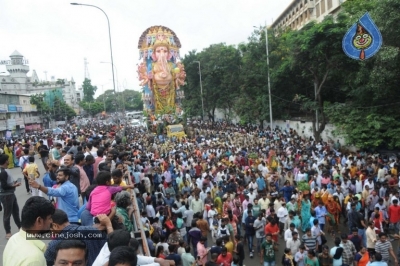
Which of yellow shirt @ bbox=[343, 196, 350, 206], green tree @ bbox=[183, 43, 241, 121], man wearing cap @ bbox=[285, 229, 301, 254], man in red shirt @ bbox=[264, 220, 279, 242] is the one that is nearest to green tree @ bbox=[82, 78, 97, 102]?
green tree @ bbox=[183, 43, 241, 121]

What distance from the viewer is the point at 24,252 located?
2.34m

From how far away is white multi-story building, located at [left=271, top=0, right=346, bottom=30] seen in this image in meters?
33.4

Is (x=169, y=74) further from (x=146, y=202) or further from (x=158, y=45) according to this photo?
(x=146, y=202)

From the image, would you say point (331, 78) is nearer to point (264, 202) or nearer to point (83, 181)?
point (264, 202)

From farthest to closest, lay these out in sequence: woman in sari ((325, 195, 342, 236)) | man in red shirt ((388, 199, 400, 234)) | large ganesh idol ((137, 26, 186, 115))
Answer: large ganesh idol ((137, 26, 186, 115)) < woman in sari ((325, 195, 342, 236)) < man in red shirt ((388, 199, 400, 234))

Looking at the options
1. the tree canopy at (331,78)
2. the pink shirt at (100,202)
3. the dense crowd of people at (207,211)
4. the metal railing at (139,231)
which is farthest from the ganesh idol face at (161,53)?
the pink shirt at (100,202)

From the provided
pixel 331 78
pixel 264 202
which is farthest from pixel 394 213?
pixel 331 78

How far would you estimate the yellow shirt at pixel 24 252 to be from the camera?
230 cm

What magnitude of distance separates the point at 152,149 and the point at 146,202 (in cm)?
1046

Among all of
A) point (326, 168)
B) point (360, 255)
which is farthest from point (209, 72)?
point (360, 255)

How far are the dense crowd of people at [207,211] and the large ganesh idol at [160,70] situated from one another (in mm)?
23939

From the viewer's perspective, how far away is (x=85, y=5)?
51.7 feet

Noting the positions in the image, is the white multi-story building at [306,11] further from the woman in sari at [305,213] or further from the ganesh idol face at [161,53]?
the woman in sari at [305,213]

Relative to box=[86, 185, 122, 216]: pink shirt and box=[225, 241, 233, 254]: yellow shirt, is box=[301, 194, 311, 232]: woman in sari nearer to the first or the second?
box=[225, 241, 233, 254]: yellow shirt
